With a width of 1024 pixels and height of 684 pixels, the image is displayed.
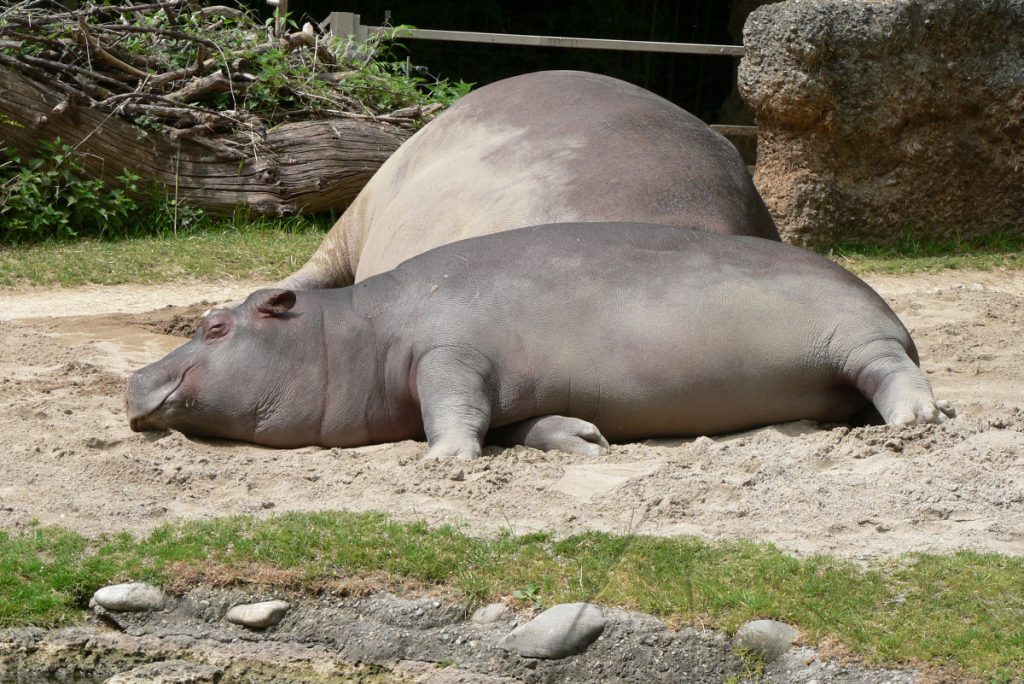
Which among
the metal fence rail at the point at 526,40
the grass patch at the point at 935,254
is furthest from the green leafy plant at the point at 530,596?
the metal fence rail at the point at 526,40

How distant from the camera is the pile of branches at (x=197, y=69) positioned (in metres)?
9.50

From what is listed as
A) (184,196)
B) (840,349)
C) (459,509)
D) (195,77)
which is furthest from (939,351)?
(195,77)

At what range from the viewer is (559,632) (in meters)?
3.12

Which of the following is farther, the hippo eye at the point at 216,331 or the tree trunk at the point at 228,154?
the tree trunk at the point at 228,154

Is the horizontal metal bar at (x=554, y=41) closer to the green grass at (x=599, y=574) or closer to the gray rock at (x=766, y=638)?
the green grass at (x=599, y=574)

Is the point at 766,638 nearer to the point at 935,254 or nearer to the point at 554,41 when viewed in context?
the point at 935,254

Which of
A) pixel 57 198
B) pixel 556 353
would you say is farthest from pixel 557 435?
pixel 57 198

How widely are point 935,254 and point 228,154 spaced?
16.0 ft

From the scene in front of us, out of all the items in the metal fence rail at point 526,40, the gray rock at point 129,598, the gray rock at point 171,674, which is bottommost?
the gray rock at point 171,674

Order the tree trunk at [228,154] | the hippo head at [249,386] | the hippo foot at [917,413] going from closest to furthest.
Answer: the hippo foot at [917,413], the hippo head at [249,386], the tree trunk at [228,154]

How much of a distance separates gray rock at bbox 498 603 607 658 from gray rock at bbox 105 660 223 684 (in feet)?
2.29

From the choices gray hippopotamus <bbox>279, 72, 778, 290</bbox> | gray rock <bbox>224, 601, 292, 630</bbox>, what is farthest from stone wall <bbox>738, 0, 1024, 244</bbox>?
gray rock <bbox>224, 601, 292, 630</bbox>

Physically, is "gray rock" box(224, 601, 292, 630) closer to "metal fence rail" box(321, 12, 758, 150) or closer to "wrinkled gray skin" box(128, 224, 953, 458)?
"wrinkled gray skin" box(128, 224, 953, 458)

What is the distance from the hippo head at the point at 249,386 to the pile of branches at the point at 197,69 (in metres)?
5.00
